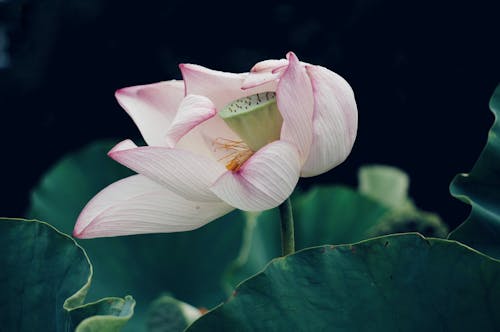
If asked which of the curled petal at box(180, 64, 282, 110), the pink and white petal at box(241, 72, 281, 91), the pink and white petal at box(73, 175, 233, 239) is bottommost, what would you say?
the pink and white petal at box(73, 175, 233, 239)

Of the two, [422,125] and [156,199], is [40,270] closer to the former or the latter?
[156,199]

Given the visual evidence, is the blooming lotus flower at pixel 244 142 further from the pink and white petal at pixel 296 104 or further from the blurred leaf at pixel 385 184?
the blurred leaf at pixel 385 184

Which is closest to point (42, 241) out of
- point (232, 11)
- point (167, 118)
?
point (167, 118)

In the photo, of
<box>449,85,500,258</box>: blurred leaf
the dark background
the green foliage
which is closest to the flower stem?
<box>449,85,500,258</box>: blurred leaf

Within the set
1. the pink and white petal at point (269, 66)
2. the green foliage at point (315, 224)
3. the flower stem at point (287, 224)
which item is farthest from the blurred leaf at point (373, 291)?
the green foliage at point (315, 224)

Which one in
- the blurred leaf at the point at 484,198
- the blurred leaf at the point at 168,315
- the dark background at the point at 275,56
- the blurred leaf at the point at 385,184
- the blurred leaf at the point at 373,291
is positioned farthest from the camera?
the dark background at the point at 275,56

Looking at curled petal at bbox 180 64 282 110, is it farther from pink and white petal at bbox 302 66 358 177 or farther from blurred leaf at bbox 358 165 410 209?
blurred leaf at bbox 358 165 410 209
